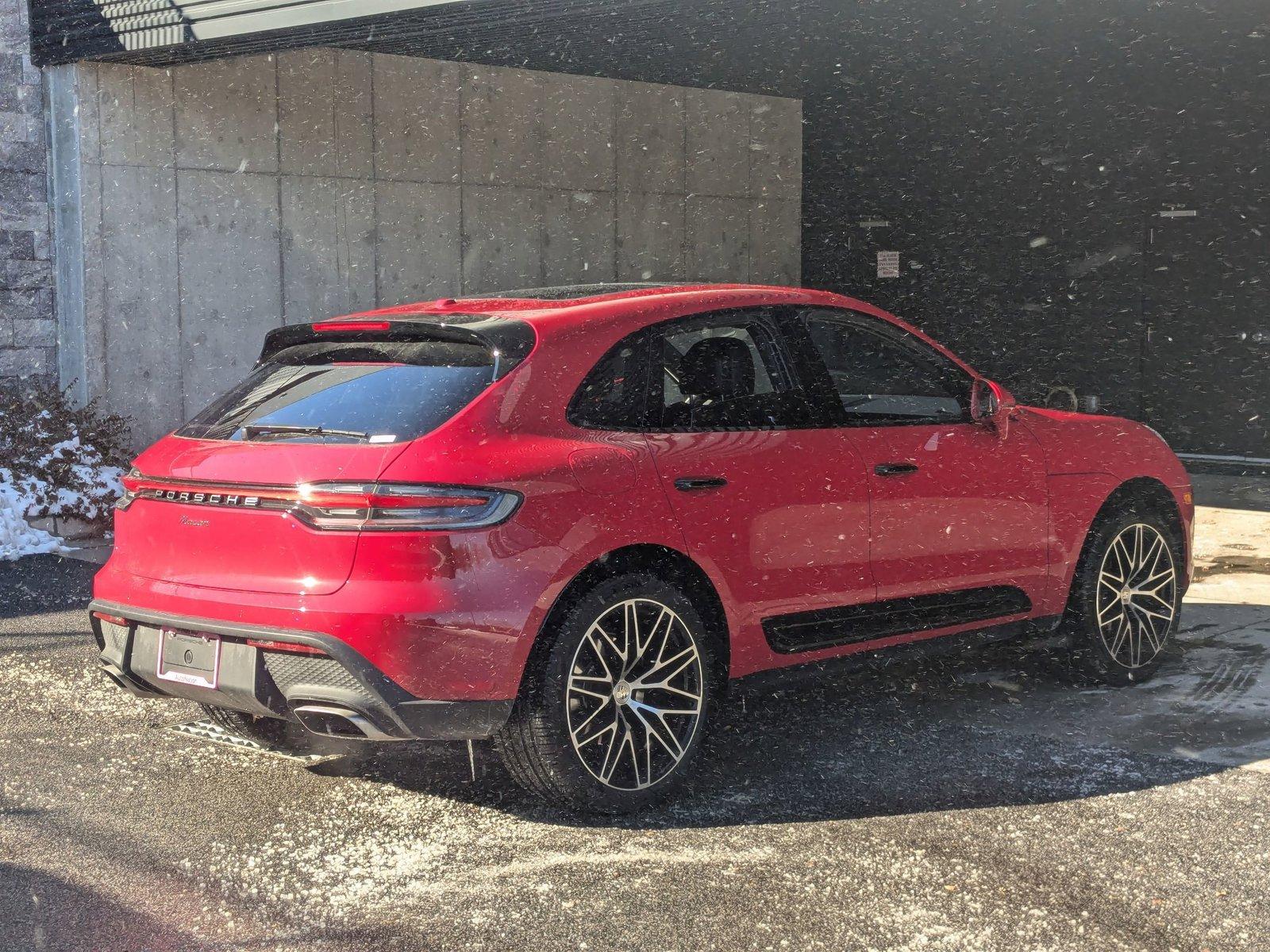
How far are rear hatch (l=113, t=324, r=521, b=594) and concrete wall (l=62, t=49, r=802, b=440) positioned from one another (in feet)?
29.1

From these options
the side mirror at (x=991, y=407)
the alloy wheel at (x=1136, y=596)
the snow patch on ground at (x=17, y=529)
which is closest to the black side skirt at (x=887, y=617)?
the alloy wheel at (x=1136, y=596)

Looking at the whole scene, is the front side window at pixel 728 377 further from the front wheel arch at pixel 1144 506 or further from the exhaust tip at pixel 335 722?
the front wheel arch at pixel 1144 506

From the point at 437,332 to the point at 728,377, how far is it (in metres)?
1.05

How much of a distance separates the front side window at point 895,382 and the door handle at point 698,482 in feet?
2.63

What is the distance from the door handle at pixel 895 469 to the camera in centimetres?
546

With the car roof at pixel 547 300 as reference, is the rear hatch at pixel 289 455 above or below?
below

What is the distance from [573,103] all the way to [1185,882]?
46.2ft

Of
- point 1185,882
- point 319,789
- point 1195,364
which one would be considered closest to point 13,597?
point 319,789

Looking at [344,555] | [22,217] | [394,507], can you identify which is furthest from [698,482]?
[22,217]

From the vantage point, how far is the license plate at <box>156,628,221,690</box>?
4.50m

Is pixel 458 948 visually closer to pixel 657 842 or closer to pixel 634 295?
pixel 657 842

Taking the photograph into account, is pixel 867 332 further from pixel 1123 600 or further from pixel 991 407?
pixel 1123 600

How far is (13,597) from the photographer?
28.5 ft

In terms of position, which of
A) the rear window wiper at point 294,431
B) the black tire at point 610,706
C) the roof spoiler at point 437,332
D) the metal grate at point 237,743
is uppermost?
the roof spoiler at point 437,332
